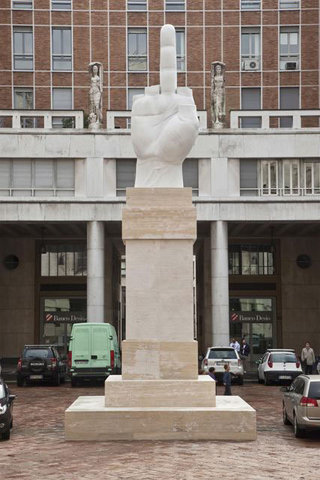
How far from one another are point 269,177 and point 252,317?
10805mm

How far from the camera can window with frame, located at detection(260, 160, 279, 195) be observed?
4009 centimetres

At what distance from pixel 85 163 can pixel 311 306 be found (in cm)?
1591

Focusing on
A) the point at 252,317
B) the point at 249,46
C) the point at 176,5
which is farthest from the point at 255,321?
the point at 176,5

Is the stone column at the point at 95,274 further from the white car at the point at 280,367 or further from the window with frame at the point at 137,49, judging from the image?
the window with frame at the point at 137,49

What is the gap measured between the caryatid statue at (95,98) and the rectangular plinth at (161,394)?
986 inches

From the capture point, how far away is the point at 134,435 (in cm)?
1554

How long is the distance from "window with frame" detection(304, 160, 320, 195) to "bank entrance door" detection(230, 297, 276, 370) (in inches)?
389

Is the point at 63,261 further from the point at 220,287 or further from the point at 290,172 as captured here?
the point at 290,172

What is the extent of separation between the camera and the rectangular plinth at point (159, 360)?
640 inches

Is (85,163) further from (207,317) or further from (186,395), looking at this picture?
(186,395)

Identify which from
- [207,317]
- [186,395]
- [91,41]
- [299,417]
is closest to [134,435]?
[186,395]

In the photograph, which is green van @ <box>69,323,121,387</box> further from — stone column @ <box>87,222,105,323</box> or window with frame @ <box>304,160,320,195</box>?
window with frame @ <box>304,160,320,195</box>

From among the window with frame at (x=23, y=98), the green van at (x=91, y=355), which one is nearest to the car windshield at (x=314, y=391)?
the green van at (x=91, y=355)

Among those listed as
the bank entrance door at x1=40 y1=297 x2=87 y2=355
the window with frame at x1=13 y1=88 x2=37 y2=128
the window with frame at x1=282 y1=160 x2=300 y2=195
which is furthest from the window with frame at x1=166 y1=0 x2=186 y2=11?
the bank entrance door at x1=40 y1=297 x2=87 y2=355
